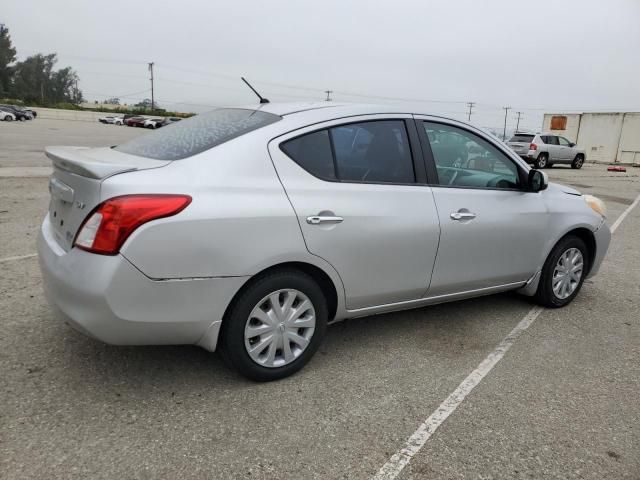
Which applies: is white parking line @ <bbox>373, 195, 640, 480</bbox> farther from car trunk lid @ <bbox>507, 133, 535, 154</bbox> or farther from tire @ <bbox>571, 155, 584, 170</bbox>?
tire @ <bbox>571, 155, 584, 170</bbox>

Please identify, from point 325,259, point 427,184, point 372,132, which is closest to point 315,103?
point 372,132

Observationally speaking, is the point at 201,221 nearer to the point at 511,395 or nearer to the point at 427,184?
the point at 427,184

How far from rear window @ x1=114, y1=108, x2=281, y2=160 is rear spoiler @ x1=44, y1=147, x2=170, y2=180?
11 cm

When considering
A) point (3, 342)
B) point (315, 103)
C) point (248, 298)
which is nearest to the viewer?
point (248, 298)

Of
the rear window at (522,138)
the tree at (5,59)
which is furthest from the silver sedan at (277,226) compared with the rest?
the tree at (5,59)

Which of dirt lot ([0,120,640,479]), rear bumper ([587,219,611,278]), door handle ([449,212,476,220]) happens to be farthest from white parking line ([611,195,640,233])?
door handle ([449,212,476,220])

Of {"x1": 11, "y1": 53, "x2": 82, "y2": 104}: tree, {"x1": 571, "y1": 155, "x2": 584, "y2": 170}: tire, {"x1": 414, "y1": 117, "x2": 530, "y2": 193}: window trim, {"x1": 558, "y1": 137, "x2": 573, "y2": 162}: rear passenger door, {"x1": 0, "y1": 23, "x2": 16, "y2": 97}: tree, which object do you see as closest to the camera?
{"x1": 414, "y1": 117, "x2": 530, "y2": 193}: window trim

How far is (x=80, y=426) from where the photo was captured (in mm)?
2523

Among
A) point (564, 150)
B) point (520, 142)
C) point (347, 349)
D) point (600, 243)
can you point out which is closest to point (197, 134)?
point (347, 349)

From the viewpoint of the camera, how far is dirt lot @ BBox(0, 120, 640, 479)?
2371 mm

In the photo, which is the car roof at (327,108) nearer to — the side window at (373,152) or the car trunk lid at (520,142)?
the side window at (373,152)

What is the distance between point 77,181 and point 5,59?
114 metres

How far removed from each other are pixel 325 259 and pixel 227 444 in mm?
1092

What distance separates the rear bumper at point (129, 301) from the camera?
246 cm
